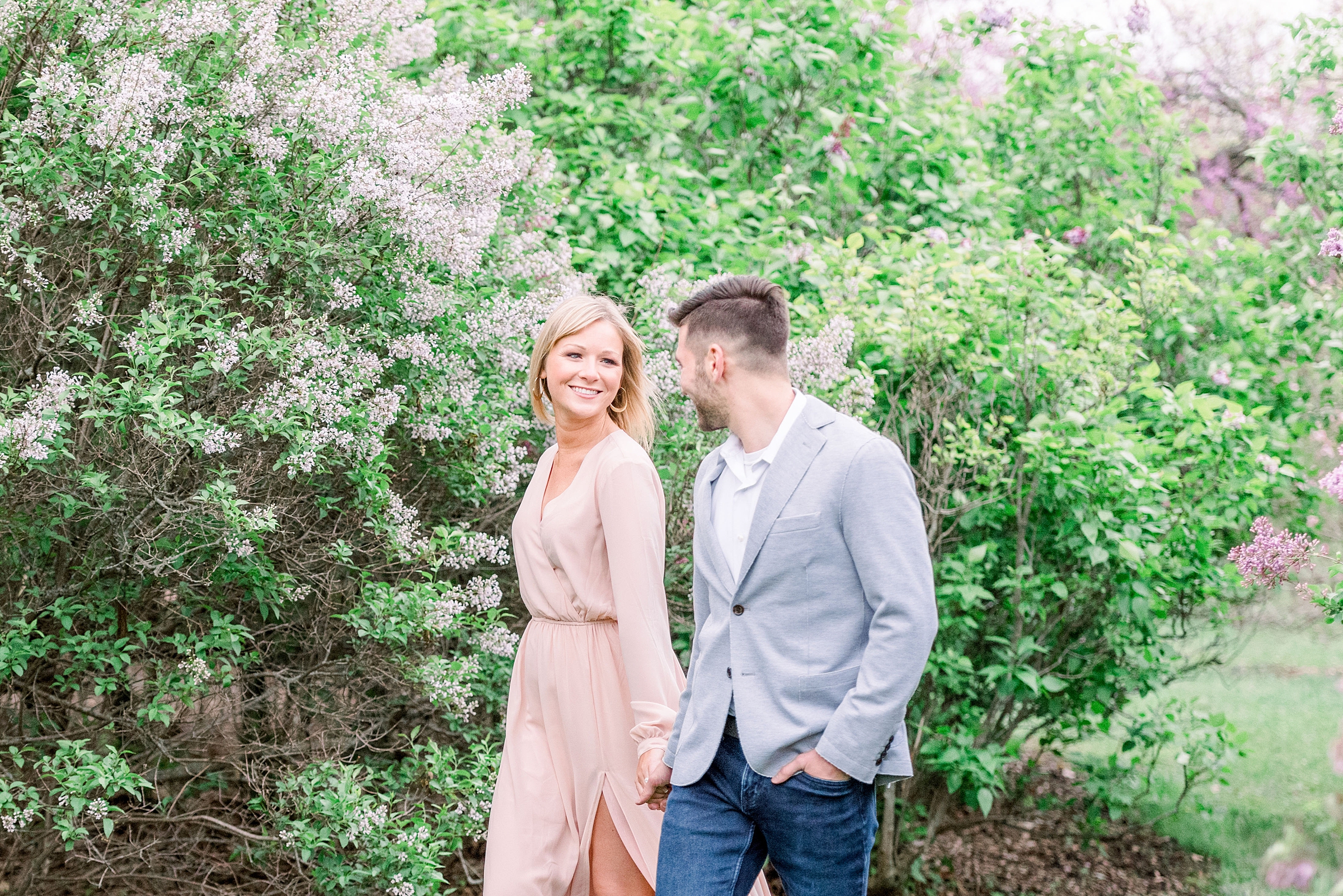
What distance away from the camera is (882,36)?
21.2 feet

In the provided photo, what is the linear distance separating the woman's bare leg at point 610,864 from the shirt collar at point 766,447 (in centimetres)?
101

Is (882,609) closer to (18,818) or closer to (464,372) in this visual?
(464,372)

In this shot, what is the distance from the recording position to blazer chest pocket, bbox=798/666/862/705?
8.15 feet

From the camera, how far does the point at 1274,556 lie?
12.7 feet

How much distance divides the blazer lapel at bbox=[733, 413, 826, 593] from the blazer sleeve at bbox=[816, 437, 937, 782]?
123 millimetres

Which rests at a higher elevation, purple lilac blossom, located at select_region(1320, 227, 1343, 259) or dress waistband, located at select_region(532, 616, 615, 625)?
purple lilac blossom, located at select_region(1320, 227, 1343, 259)

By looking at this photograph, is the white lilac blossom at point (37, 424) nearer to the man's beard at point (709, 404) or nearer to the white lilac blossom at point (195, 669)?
the white lilac blossom at point (195, 669)

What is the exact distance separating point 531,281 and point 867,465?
2.61 meters

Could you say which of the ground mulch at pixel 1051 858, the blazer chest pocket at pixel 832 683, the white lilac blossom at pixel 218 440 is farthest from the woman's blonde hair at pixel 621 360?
the ground mulch at pixel 1051 858

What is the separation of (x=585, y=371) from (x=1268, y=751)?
671 cm

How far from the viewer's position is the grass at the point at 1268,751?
5.96m

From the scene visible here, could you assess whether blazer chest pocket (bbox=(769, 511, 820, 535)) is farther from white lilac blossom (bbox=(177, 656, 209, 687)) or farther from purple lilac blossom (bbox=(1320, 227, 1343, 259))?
purple lilac blossom (bbox=(1320, 227, 1343, 259))

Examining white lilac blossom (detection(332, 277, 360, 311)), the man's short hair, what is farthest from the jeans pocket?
white lilac blossom (detection(332, 277, 360, 311))

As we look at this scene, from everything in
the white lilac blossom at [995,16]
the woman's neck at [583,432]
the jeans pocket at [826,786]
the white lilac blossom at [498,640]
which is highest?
the white lilac blossom at [995,16]
